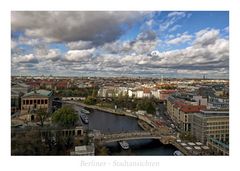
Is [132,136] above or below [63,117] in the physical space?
below

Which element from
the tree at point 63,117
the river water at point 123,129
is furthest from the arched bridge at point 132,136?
the tree at point 63,117

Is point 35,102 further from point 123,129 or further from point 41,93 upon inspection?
point 123,129

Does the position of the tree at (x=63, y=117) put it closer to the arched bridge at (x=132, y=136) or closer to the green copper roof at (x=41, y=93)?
the green copper roof at (x=41, y=93)

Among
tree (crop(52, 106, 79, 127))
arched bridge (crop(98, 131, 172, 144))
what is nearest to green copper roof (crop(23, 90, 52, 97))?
tree (crop(52, 106, 79, 127))

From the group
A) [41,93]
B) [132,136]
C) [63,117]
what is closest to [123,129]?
[132,136]

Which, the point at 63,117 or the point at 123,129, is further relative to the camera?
the point at 123,129
